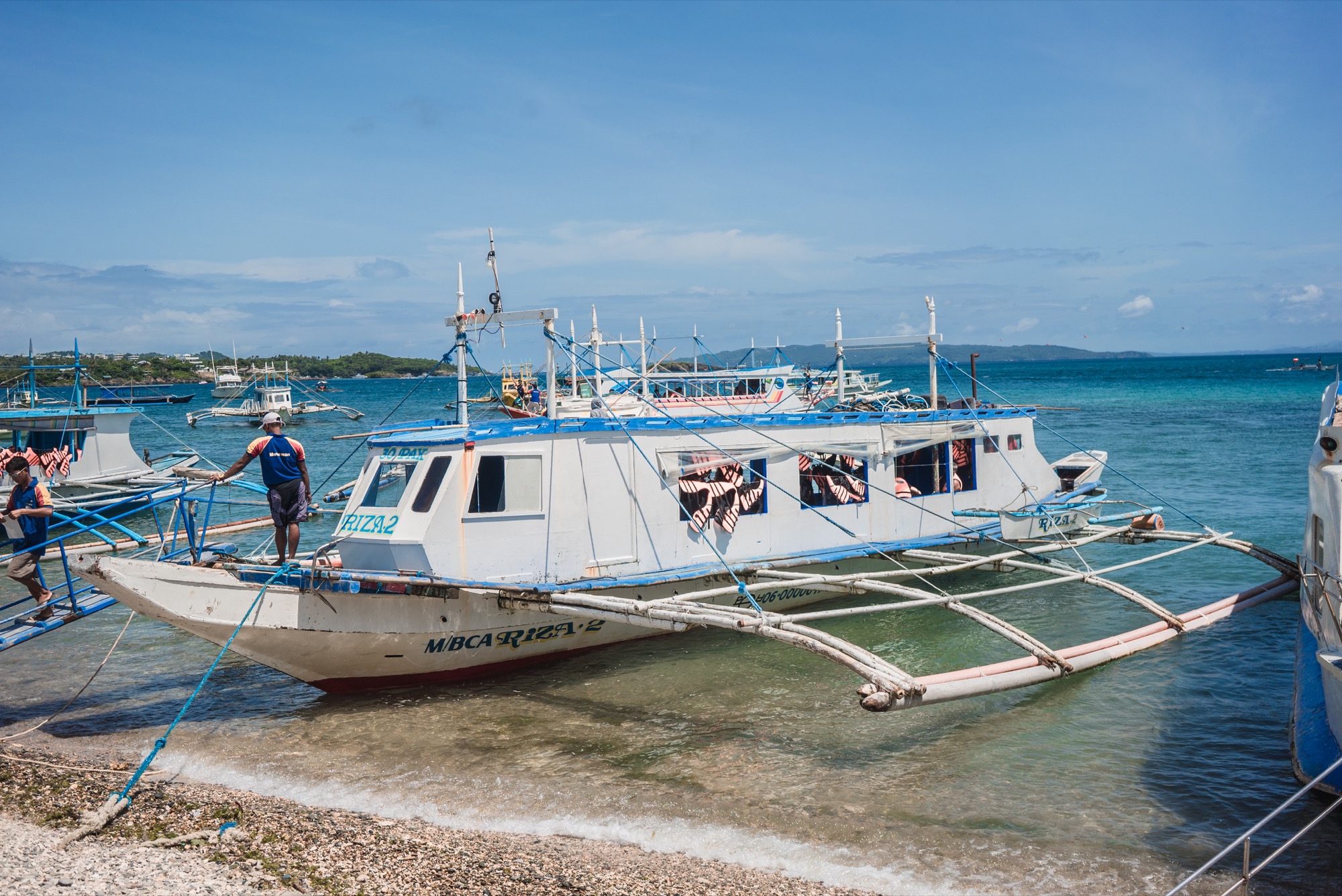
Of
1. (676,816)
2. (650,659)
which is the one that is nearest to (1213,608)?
(650,659)

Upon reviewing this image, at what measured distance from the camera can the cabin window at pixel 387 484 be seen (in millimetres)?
12789

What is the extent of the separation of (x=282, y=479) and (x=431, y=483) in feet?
6.15

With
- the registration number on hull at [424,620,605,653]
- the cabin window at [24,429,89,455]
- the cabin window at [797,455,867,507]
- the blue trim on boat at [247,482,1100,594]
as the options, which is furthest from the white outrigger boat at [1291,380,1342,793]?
the cabin window at [24,429,89,455]

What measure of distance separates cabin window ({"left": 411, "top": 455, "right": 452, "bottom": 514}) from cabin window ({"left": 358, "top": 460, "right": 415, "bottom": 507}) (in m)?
0.35

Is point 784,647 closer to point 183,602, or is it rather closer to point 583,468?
point 583,468

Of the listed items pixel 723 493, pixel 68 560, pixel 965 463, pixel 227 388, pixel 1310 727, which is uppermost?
pixel 227 388

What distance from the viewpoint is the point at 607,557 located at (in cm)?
1366

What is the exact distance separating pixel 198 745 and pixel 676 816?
6.24m

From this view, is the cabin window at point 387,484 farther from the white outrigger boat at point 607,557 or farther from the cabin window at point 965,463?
the cabin window at point 965,463

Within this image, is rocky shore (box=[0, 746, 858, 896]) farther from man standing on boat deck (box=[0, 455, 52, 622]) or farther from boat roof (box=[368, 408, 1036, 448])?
boat roof (box=[368, 408, 1036, 448])

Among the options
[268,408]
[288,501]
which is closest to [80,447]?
[288,501]

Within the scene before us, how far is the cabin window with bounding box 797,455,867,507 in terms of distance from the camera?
16.2m

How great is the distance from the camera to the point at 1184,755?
442 inches

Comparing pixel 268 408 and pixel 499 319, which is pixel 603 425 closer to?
pixel 499 319
